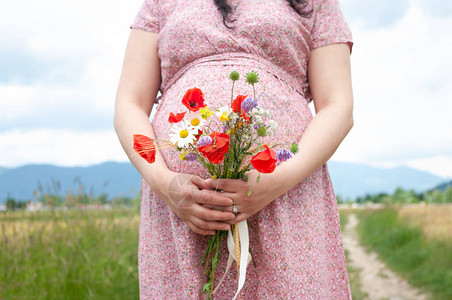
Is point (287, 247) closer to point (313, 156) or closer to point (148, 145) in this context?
point (313, 156)

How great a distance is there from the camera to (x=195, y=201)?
4.76 feet

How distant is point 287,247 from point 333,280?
0.39 meters

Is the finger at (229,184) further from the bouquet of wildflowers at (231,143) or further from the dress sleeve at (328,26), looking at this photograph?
the dress sleeve at (328,26)

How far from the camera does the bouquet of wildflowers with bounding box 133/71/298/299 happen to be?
4.12 feet

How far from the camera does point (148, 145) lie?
4.44 ft

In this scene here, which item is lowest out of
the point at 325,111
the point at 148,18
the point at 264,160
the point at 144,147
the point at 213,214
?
the point at 213,214

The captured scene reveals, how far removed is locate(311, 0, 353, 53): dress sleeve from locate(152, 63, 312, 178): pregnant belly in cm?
27

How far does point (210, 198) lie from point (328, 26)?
1002 mm

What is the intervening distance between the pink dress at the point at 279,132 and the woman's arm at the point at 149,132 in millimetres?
71

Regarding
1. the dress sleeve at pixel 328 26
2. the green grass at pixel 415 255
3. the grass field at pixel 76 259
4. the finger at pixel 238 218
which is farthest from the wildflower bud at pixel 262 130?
the green grass at pixel 415 255

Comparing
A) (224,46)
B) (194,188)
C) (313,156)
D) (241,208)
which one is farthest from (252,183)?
(224,46)

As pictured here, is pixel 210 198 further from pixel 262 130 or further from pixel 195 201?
pixel 262 130

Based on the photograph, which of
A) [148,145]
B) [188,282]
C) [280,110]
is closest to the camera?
[148,145]

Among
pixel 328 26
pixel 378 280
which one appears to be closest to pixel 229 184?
pixel 328 26
